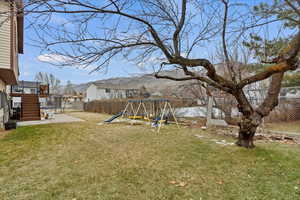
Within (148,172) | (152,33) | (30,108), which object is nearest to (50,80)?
(30,108)

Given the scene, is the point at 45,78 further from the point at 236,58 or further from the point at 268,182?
the point at 268,182

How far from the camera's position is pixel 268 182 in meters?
2.43

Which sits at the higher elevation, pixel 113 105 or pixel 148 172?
pixel 113 105

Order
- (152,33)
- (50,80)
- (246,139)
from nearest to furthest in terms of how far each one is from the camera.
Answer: (152,33) < (246,139) < (50,80)

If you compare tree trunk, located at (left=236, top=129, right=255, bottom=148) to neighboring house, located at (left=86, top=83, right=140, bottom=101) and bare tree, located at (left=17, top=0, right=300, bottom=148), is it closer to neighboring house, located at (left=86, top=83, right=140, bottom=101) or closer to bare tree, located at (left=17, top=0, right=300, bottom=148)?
bare tree, located at (left=17, top=0, right=300, bottom=148)

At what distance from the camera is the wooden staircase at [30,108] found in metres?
9.24

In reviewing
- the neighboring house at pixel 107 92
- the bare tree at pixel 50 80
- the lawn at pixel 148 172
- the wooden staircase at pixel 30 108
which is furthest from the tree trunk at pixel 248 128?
the bare tree at pixel 50 80

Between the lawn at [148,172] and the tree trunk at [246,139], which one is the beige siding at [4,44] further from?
the tree trunk at [246,139]

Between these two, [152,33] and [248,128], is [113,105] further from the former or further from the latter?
[248,128]

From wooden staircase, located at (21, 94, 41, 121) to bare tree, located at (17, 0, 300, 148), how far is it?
8572mm

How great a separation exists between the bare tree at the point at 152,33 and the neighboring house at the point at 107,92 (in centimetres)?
2897

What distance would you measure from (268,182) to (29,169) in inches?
169

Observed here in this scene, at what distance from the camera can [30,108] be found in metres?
9.65

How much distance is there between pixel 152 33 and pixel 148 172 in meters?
2.70
